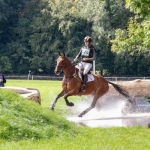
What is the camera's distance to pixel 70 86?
59.6 ft

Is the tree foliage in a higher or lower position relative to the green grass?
higher

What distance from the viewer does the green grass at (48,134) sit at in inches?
363

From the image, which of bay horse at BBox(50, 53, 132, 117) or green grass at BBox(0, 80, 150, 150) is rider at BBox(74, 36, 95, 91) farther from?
green grass at BBox(0, 80, 150, 150)

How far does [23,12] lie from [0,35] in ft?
18.2

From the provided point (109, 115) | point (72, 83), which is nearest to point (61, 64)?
point (72, 83)

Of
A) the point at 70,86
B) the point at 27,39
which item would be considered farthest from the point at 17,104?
the point at 27,39

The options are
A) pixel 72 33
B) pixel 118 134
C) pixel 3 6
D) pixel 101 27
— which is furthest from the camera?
pixel 3 6

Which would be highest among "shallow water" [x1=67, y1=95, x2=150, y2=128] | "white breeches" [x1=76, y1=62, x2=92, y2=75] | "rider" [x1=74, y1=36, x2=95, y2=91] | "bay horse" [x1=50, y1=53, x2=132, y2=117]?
"rider" [x1=74, y1=36, x2=95, y2=91]

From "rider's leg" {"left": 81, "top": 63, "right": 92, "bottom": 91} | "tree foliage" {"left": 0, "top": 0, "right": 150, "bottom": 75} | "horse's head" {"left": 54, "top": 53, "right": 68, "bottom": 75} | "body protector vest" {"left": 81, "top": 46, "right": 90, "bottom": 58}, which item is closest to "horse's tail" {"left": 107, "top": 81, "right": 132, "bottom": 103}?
"rider's leg" {"left": 81, "top": 63, "right": 92, "bottom": 91}

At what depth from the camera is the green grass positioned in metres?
9.22

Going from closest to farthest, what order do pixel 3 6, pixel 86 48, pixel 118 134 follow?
1. pixel 118 134
2. pixel 86 48
3. pixel 3 6

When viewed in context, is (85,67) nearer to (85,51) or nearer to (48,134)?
(85,51)

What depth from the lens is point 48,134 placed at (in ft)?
34.0

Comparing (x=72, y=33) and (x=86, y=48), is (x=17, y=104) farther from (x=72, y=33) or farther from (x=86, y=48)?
(x=72, y=33)
